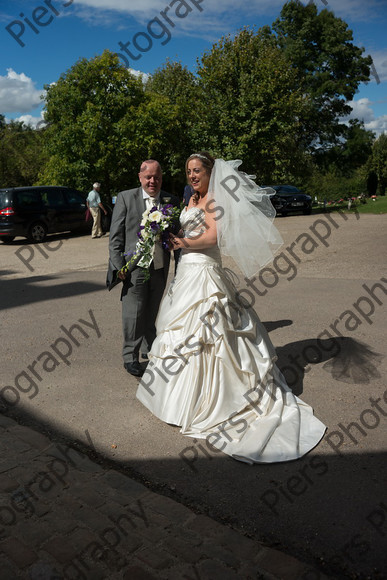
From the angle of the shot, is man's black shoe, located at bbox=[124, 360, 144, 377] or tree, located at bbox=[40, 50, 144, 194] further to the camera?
tree, located at bbox=[40, 50, 144, 194]

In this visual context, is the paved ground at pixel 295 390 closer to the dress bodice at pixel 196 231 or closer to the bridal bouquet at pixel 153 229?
the bridal bouquet at pixel 153 229

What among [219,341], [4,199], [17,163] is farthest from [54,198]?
[17,163]

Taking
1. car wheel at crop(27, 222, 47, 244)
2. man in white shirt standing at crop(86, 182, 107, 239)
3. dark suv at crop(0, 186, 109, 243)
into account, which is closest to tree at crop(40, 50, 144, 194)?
dark suv at crop(0, 186, 109, 243)

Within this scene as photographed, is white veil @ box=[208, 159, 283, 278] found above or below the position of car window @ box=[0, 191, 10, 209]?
above

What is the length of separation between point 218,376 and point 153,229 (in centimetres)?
139

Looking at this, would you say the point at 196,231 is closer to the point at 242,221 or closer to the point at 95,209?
the point at 242,221

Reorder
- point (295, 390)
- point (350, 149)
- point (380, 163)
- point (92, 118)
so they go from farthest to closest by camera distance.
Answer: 1. point (380, 163)
2. point (350, 149)
3. point (92, 118)
4. point (295, 390)

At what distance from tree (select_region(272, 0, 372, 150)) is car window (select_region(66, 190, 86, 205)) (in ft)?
85.6

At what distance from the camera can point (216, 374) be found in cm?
401

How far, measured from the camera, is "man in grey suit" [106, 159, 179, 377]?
Result: 16.2 ft

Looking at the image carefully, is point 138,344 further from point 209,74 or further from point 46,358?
point 209,74

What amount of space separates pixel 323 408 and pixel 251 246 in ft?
4.93

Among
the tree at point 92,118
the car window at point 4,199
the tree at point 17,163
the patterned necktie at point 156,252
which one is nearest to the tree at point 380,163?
the tree at point 17,163

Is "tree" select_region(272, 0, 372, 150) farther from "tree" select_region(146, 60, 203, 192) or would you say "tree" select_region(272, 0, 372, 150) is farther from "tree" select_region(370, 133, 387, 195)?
"tree" select_region(370, 133, 387, 195)
